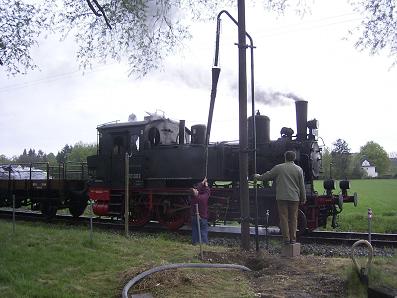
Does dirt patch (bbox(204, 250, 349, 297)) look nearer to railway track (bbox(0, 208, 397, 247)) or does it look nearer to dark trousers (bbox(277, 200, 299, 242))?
dark trousers (bbox(277, 200, 299, 242))

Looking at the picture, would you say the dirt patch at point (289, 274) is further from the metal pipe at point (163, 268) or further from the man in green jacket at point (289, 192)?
the man in green jacket at point (289, 192)

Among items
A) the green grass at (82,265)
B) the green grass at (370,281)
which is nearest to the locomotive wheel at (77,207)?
the green grass at (82,265)

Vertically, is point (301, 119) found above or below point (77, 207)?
above

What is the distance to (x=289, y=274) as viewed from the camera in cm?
628

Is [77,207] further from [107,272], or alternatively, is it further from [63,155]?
[63,155]

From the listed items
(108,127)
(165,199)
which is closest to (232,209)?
(165,199)

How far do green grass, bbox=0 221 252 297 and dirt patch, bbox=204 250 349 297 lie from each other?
256 millimetres

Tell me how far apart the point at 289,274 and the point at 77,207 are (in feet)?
45.5

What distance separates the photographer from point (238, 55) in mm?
8242

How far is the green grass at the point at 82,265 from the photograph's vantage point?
18.3ft

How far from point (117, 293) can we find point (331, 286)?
2483 mm

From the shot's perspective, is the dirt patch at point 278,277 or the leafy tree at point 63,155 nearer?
the dirt patch at point 278,277

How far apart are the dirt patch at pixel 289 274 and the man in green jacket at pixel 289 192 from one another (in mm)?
797

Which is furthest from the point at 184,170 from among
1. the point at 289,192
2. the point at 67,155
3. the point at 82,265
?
the point at 67,155
